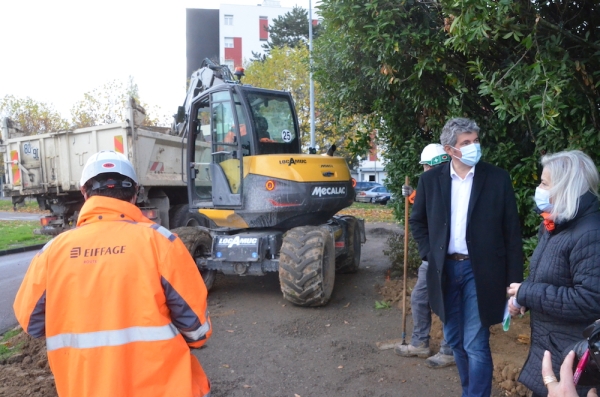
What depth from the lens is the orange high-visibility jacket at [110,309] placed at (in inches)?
80.2

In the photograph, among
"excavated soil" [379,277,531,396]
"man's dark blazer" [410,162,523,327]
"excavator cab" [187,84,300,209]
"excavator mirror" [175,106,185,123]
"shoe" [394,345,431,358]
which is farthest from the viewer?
"excavator mirror" [175,106,185,123]

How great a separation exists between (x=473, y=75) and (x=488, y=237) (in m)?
2.66

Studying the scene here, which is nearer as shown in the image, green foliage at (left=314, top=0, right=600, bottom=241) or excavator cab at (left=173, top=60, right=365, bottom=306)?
green foliage at (left=314, top=0, right=600, bottom=241)

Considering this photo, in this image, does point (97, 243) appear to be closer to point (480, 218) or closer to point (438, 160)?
point (480, 218)

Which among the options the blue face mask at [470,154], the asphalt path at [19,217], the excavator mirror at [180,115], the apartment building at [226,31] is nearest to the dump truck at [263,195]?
the excavator mirror at [180,115]

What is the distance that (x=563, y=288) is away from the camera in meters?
2.38

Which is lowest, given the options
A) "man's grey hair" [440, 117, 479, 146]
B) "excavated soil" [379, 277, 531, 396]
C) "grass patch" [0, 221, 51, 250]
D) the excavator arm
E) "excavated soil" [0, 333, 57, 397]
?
"grass patch" [0, 221, 51, 250]

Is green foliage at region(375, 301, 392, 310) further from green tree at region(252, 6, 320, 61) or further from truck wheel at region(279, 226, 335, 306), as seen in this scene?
green tree at region(252, 6, 320, 61)

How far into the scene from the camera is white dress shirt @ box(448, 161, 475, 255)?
3385mm

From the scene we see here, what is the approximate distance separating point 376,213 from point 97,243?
19.1m

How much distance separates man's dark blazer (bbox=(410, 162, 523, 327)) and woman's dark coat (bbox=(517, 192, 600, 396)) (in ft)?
2.11

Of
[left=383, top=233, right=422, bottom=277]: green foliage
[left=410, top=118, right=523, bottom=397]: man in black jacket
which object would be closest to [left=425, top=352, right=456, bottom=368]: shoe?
[left=410, top=118, right=523, bottom=397]: man in black jacket

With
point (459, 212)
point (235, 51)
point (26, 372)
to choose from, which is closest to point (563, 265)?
point (459, 212)

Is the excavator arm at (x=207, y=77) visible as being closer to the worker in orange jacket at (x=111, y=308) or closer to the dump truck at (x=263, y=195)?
the dump truck at (x=263, y=195)
